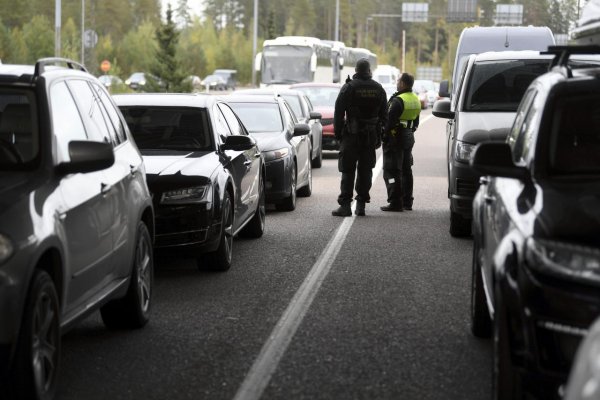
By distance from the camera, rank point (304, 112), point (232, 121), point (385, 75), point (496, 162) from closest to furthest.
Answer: point (496, 162)
point (232, 121)
point (304, 112)
point (385, 75)

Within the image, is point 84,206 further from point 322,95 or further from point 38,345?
point 322,95

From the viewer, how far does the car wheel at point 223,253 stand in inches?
424

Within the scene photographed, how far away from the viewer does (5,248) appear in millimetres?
5578

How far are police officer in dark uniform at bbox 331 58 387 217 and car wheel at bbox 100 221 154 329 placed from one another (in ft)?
24.3

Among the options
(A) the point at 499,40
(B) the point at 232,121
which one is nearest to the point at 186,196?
(B) the point at 232,121

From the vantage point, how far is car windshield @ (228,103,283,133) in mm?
17344

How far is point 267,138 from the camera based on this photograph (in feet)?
53.9

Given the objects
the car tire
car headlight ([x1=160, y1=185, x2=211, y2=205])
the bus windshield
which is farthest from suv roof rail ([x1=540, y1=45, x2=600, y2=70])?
the bus windshield

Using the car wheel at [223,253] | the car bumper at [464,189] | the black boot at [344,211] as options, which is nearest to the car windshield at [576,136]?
the car wheel at [223,253]

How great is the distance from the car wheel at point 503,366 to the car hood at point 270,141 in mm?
10530

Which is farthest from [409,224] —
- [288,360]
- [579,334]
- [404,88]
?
[579,334]

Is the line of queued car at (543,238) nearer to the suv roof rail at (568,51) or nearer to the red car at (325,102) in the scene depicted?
the suv roof rail at (568,51)

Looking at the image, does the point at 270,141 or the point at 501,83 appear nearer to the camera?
the point at 501,83

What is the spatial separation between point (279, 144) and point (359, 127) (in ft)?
3.53
